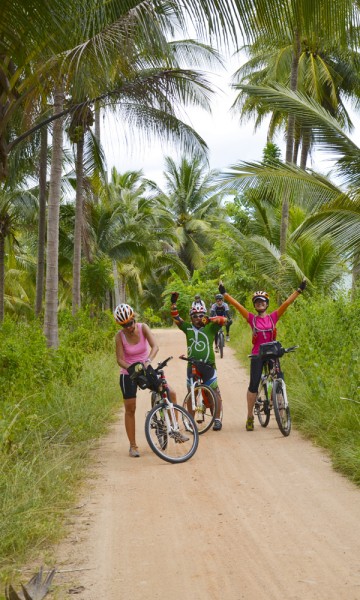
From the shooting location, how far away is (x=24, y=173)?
22453mm

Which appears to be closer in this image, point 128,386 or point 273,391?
point 128,386

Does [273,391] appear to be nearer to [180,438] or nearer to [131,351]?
[180,438]

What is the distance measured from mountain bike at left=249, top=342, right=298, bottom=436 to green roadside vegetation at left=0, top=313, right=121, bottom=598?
2095 mm

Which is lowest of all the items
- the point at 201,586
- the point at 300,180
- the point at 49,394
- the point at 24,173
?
the point at 201,586

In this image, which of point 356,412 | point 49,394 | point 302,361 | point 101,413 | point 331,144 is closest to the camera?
point 356,412

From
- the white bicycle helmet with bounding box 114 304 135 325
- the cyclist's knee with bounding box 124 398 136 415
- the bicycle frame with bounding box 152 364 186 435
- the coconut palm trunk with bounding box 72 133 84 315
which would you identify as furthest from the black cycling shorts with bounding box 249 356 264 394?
the coconut palm trunk with bounding box 72 133 84 315

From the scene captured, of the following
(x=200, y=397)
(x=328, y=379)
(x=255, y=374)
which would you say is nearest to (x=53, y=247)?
(x=200, y=397)

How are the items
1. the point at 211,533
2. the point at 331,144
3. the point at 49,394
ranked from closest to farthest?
1. the point at 211,533
2. the point at 49,394
3. the point at 331,144

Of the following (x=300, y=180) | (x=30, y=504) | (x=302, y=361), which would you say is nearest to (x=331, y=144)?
(x=300, y=180)

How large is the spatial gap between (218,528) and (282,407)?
147 inches

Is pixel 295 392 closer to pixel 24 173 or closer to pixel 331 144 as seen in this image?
pixel 331 144

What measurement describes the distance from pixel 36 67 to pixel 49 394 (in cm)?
430

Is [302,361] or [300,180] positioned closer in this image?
[302,361]

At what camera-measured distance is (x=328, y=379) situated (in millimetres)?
10312
